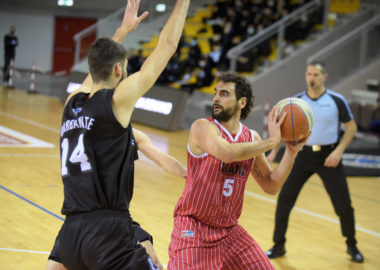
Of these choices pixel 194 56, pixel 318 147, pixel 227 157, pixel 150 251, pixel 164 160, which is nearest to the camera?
pixel 150 251

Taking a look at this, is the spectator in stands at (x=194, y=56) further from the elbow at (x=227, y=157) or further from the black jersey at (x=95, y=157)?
the black jersey at (x=95, y=157)

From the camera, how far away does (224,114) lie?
4609 mm

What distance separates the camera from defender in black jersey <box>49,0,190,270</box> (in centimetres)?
357

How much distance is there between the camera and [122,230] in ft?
12.0

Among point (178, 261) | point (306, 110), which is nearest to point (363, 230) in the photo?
point (306, 110)

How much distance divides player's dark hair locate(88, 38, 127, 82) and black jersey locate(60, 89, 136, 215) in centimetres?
12

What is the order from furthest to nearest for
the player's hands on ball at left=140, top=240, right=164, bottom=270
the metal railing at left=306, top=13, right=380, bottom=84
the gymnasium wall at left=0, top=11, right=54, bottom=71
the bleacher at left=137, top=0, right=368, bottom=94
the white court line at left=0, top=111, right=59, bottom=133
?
the gymnasium wall at left=0, top=11, right=54, bottom=71, the bleacher at left=137, top=0, right=368, bottom=94, the metal railing at left=306, top=13, right=380, bottom=84, the white court line at left=0, top=111, right=59, bottom=133, the player's hands on ball at left=140, top=240, right=164, bottom=270

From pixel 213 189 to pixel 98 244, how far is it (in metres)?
1.22

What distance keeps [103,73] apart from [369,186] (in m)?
8.59

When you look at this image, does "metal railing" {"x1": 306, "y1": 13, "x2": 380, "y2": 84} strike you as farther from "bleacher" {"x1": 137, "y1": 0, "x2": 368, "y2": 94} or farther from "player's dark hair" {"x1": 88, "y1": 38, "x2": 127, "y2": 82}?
"player's dark hair" {"x1": 88, "y1": 38, "x2": 127, "y2": 82}

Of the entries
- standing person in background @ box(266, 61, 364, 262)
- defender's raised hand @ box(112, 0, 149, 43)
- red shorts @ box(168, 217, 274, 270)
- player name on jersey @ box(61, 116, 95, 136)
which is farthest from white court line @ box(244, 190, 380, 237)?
player name on jersey @ box(61, 116, 95, 136)

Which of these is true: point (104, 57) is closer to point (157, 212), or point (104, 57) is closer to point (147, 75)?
point (147, 75)

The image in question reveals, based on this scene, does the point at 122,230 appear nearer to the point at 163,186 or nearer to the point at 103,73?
the point at 103,73

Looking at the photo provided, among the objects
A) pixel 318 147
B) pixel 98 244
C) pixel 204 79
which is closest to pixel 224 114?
pixel 98 244
